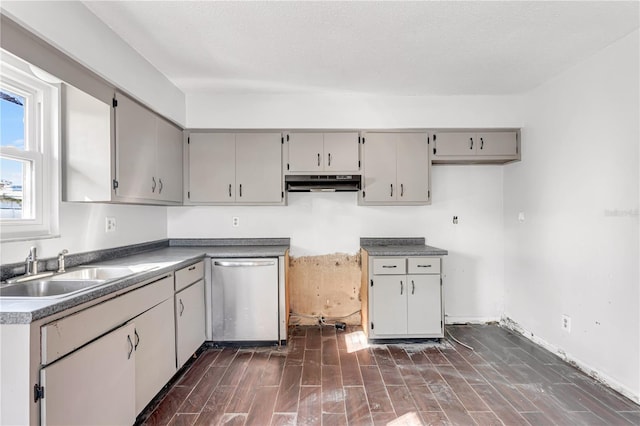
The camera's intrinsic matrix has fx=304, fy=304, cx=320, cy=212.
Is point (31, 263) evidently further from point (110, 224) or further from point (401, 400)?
point (401, 400)

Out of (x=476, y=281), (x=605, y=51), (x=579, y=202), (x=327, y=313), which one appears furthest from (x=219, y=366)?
(x=605, y=51)

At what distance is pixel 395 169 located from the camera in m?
3.25

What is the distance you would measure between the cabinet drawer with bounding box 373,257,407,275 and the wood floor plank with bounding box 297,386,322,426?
3.95ft

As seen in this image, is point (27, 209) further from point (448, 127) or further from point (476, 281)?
point (476, 281)

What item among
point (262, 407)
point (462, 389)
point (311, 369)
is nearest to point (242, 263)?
point (311, 369)

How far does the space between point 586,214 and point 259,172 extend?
2928 mm

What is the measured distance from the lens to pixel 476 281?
11.6ft

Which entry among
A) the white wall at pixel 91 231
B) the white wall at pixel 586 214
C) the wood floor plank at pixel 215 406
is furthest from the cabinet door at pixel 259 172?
the white wall at pixel 586 214

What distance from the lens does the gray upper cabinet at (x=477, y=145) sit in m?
3.26

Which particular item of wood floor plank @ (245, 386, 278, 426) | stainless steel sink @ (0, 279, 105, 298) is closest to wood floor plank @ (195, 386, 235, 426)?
wood floor plank @ (245, 386, 278, 426)

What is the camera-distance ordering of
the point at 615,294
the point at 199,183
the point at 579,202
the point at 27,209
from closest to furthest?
the point at 27,209 < the point at 615,294 < the point at 579,202 < the point at 199,183

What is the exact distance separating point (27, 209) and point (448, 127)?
11.8ft

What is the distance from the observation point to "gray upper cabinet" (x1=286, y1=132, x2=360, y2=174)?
3.23 meters

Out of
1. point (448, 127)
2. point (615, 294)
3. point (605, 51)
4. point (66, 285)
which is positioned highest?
point (605, 51)
